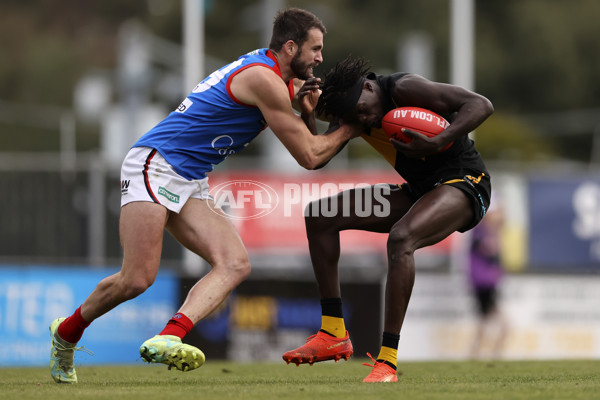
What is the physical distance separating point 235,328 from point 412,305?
8.46ft

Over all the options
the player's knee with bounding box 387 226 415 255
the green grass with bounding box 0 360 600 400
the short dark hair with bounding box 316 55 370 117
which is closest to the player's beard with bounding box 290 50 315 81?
the short dark hair with bounding box 316 55 370 117

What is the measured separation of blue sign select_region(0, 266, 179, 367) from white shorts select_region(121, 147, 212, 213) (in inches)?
268

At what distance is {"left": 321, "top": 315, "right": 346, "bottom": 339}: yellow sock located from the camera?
25.9 feet

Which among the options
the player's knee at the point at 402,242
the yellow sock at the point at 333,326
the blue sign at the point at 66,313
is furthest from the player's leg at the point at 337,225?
the blue sign at the point at 66,313

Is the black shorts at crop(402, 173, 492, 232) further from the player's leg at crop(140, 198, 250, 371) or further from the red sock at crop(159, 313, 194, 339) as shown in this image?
the red sock at crop(159, 313, 194, 339)

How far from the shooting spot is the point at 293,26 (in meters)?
7.74

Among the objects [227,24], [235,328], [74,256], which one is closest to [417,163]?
[235,328]

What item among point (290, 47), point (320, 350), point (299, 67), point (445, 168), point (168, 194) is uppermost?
point (290, 47)

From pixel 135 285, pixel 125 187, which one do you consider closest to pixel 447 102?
pixel 125 187

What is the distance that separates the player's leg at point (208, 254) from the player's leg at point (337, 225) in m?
0.62

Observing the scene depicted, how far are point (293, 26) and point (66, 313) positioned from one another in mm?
7474

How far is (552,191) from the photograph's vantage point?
1812cm

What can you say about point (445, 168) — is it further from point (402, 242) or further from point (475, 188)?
point (402, 242)

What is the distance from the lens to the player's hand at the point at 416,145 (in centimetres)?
739
